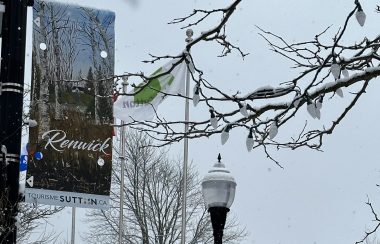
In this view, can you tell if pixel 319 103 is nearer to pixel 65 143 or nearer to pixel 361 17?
pixel 361 17

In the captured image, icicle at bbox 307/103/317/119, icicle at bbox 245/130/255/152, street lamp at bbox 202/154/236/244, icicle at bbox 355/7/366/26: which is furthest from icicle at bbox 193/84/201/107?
street lamp at bbox 202/154/236/244

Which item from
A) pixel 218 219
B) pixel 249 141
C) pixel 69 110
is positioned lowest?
pixel 249 141

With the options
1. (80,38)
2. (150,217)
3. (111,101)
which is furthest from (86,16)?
(150,217)

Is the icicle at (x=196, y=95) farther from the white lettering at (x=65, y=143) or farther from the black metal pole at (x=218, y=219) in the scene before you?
the white lettering at (x=65, y=143)

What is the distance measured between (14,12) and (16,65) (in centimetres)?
47

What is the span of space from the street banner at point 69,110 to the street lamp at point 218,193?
772cm

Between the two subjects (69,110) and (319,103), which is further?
(69,110)

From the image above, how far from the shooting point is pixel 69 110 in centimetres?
1731

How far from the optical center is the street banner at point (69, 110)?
1722 centimetres

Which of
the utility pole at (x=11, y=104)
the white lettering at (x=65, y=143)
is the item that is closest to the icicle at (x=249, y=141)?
the utility pole at (x=11, y=104)

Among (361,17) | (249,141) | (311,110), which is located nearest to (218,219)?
(249,141)

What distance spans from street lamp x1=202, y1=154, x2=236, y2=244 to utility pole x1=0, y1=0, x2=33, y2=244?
211 cm

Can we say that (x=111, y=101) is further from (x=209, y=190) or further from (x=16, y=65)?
(x=16, y=65)

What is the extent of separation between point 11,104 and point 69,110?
9236 millimetres
